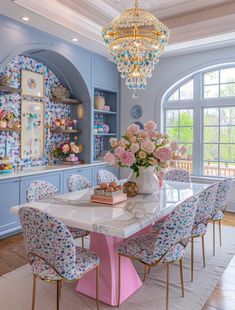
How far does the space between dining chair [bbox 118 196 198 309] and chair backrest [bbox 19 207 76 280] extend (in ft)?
1.80

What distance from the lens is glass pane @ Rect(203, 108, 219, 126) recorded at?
5.30m

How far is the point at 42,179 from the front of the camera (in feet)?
13.6

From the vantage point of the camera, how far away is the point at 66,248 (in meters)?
1.78

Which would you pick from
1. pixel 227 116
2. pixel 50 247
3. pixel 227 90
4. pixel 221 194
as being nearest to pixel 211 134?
pixel 227 116

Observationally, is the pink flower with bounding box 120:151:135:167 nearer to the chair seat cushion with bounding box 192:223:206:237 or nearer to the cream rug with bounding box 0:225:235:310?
the chair seat cushion with bounding box 192:223:206:237

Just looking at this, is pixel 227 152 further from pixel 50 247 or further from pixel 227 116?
pixel 50 247

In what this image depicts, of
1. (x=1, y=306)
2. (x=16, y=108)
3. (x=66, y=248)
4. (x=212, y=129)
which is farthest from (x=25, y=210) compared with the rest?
(x=212, y=129)

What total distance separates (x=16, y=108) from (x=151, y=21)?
2.51 metres

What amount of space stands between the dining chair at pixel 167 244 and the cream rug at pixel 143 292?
0.22m

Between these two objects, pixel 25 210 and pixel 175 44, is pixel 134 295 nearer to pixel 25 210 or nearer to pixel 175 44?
pixel 25 210

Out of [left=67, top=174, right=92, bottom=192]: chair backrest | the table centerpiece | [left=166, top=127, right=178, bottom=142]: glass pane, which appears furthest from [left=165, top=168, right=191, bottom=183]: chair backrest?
[left=166, top=127, right=178, bottom=142]: glass pane

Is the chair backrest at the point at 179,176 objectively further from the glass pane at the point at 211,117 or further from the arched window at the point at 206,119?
the glass pane at the point at 211,117

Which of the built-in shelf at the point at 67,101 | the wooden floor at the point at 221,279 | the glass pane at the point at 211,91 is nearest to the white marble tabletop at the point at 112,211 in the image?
the wooden floor at the point at 221,279

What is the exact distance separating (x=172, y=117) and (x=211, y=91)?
0.90 metres
